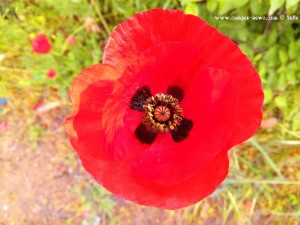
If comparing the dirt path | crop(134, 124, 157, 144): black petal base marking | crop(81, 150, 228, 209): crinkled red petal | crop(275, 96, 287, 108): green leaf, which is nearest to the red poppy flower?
crop(81, 150, 228, 209): crinkled red petal

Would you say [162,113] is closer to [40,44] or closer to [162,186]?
[162,186]

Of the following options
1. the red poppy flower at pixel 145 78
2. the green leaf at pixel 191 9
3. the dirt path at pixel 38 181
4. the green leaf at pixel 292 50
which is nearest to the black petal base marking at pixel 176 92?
the red poppy flower at pixel 145 78

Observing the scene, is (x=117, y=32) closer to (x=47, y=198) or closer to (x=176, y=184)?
(x=176, y=184)

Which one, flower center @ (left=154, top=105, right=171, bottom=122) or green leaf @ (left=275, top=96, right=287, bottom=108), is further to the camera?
green leaf @ (left=275, top=96, right=287, bottom=108)

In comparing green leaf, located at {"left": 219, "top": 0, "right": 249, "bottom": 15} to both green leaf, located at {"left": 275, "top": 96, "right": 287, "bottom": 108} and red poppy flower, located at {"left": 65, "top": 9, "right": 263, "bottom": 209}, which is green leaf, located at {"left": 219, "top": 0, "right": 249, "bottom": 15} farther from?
green leaf, located at {"left": 275, "top": 96, "right": 287, "bottom": 108}

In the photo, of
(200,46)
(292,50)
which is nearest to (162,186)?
(200,46)

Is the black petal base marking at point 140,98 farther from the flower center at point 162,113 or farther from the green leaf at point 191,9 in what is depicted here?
the green leaf at point 191,9

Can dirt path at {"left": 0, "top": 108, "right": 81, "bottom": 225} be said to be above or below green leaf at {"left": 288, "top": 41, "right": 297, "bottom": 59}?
below

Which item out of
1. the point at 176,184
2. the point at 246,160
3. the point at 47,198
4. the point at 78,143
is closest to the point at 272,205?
the point at 246,160
